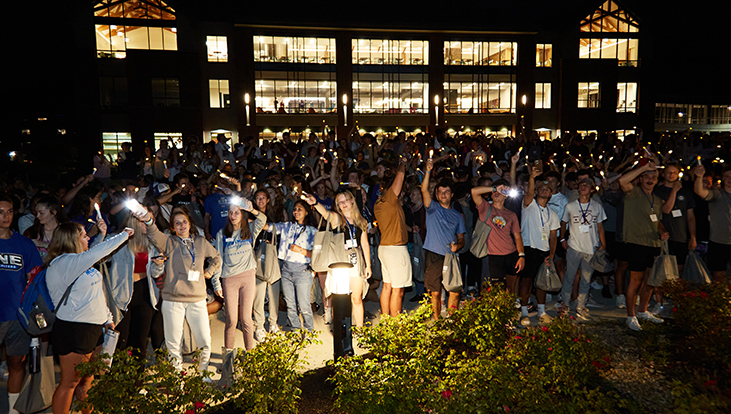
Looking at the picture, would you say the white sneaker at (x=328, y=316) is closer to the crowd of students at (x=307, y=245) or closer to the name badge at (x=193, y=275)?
the crowd of students at (x=307, y=245)

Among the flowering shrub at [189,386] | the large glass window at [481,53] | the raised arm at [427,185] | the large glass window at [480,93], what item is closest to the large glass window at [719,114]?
the large glass window at [480,93]

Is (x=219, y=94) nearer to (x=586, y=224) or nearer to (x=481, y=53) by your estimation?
(x=481, y=53)

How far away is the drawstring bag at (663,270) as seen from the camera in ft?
22.6

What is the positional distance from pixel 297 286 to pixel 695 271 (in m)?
5.95

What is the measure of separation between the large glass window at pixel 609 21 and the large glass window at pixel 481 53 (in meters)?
6.40

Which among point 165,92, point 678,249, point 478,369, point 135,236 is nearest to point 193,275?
point 135,236

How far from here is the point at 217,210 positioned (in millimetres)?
8344

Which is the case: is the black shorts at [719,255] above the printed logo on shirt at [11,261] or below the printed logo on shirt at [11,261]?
below

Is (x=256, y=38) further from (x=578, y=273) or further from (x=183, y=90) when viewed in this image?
(x=578, y=273)

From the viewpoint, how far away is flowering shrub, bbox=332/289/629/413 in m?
4.08

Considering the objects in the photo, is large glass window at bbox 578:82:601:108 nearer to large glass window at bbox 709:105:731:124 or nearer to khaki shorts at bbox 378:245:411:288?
large glass window at bbox 709:105:731:124

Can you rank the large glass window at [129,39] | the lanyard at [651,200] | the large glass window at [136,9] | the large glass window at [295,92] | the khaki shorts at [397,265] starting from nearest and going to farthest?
the khaki shorts at [397,265] < the lanyard at [651,200] < the large glass window at [136,9] < the large glass window at [129,39] < the large glass window at [295,92]

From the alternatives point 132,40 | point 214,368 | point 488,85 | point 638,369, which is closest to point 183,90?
point 132,40

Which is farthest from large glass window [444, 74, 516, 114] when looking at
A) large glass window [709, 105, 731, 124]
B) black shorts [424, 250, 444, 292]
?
black shorts [424, 250, 444, 292]
